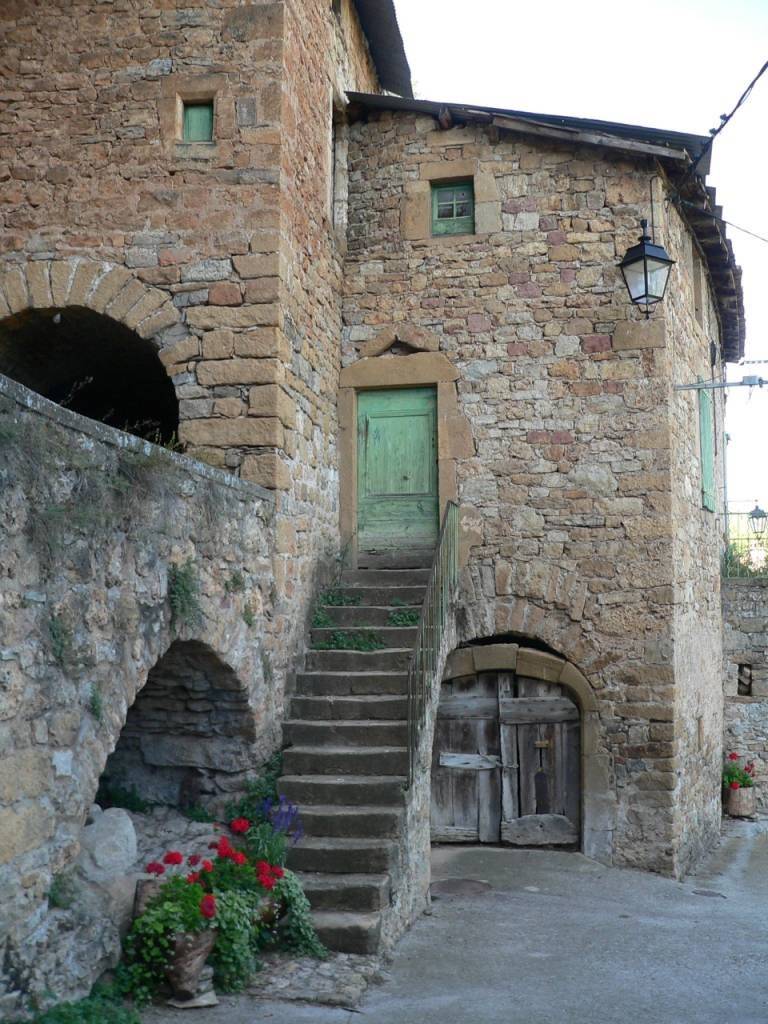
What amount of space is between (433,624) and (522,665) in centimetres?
149

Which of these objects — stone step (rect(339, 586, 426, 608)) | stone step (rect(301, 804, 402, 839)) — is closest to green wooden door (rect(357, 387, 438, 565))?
stone step (rect(339, 586, 426, 608))

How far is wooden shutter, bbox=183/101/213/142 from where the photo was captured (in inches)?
262

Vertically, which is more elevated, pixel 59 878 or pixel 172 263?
pixel 172 263

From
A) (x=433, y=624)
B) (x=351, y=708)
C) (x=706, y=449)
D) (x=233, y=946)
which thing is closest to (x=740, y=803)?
(x=706, y=449)

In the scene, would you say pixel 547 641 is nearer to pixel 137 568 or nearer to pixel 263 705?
pixel 263 705

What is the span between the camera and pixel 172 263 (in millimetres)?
6496

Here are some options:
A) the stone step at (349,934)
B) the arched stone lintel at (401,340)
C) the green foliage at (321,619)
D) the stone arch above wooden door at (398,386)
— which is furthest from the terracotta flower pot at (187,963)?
the arched stone lintel at (401,340)

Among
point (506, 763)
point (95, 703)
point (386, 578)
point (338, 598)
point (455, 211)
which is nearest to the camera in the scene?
point (95, 703)

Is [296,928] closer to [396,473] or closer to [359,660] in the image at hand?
[359,660]

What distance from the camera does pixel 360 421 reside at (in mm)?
8406

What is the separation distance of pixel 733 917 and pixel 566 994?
2.51 meters

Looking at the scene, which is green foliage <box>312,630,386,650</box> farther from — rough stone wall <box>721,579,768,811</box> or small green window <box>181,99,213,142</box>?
rough stone wall <box>721,579,768,811</box>

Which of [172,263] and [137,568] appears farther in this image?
[172,263]

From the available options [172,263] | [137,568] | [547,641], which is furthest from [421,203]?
[137,568]
